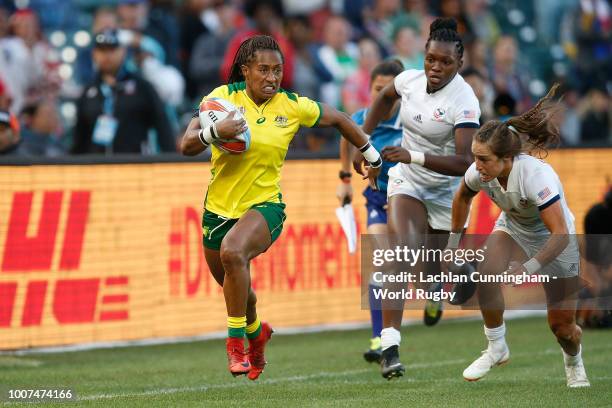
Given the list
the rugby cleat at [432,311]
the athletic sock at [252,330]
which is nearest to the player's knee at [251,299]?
the athletic sock at [252,330]

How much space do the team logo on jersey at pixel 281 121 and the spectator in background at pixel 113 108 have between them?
5383 mm

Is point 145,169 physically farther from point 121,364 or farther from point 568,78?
point 568,78

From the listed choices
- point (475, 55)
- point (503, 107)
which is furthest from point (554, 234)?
point (475, 55)

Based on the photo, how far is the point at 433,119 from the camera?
1004cm

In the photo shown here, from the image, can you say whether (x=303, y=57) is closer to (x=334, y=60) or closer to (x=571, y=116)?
(x=334, y=60)

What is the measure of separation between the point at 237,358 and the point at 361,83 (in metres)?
Result: 8.97

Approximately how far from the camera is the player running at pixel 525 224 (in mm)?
8783

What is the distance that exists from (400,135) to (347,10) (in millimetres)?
7753

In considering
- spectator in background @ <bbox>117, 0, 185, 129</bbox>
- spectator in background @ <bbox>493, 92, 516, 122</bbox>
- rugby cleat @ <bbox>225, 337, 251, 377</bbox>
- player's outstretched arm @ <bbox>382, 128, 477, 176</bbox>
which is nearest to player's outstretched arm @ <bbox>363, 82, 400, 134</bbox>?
player's outstretched arm @ <bbox>382, 128, 477, 176</bbox>

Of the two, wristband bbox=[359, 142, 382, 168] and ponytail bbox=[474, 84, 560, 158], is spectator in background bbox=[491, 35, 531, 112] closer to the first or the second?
wristband bbox=[359, 142, 382, 168]

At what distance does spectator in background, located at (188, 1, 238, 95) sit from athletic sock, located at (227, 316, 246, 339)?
310 inches

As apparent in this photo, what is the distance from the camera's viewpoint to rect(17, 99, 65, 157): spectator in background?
1445 cm

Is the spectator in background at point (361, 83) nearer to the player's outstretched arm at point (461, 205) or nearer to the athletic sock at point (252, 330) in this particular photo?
the player's outstretched arm at point (461, 205)

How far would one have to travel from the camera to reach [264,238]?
895cm
